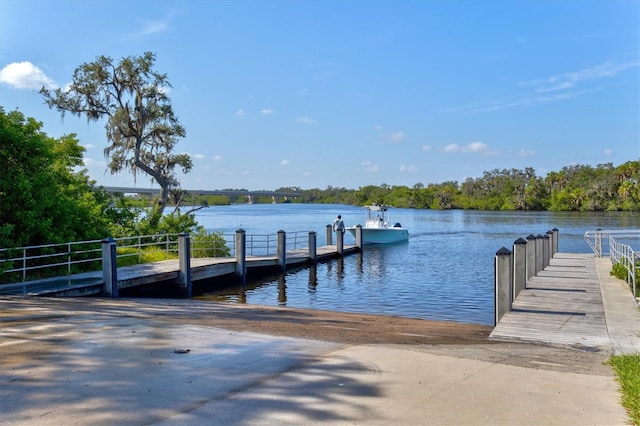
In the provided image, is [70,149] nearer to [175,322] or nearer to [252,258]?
[252,258]

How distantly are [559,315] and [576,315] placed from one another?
30 centimetres

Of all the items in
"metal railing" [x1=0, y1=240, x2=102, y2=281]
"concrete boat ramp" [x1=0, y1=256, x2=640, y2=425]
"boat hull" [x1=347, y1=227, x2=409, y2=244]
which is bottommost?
"boat hull" [x1=347, y1=227, x2=409, y2=244]

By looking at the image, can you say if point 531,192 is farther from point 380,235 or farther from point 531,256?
point 531,256

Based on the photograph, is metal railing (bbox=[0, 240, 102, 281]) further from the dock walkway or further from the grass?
the grass

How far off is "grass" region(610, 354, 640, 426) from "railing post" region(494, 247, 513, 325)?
318 centimetres

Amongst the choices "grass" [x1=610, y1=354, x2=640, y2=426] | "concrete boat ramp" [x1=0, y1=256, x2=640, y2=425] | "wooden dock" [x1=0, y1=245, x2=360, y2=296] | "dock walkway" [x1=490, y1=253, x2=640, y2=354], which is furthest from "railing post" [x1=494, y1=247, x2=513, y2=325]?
"wooden dock" [x1=0, y1=245, x2=360, y2=296]

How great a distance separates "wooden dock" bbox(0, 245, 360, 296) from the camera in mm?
13242

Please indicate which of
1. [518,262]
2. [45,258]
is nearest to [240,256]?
[45,258]

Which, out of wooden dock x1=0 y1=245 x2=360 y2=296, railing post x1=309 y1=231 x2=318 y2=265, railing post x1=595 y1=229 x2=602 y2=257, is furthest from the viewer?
railing post x1=309 y1=231 x2=318 y2=265

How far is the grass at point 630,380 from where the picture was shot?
Answer: 4.72 m

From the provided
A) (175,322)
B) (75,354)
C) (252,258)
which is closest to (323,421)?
(75,354)

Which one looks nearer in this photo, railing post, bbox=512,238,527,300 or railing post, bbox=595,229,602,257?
railing post, bbox=512,238,527,300

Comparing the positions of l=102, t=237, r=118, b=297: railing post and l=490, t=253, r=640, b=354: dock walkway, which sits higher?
l=102, t=237, r=118, b=297: railing post

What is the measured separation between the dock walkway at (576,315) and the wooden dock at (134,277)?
31.9ft
